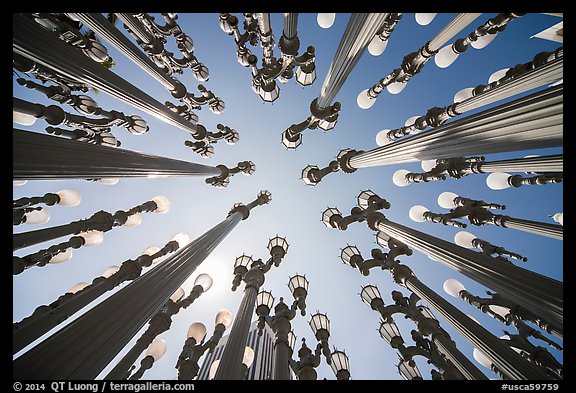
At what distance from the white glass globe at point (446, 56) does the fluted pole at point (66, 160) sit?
371 inches

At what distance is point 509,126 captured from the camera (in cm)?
317

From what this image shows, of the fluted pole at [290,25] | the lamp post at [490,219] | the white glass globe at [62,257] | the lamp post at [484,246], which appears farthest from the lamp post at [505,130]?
the white glass globe at [62,257]

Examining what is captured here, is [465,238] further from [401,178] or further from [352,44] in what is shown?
[352,44]

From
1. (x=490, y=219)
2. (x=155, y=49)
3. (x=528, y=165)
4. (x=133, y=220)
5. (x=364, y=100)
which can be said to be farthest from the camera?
(x=364, y=100)

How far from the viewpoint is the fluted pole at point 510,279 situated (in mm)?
3152

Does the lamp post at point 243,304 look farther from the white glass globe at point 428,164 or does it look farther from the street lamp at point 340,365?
the white glass globe at point 428,164

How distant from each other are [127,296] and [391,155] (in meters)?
6.79

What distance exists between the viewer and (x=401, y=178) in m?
10.7

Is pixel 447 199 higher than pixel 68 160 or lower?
higher

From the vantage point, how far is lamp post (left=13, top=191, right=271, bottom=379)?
244 centimetres

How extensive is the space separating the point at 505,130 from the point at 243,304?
20.1ft

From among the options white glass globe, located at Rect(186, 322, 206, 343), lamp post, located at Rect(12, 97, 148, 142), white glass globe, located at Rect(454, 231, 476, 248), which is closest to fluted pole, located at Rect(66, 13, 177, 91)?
lamp post, located at Rect(12, 97, 148, 142)

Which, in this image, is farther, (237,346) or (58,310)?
(237,346)

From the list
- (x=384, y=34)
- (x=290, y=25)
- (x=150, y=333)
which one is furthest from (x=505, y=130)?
(x=150, y=333)
